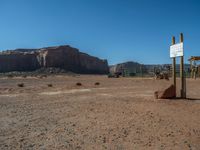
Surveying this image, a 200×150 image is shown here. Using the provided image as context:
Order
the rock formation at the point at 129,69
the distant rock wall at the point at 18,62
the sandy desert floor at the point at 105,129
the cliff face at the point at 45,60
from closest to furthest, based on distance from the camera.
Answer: the sandy desert floor at the point at 105,129, the rock formation at the point at 129,69, the distant rock wall at the point at 18,62, the cliff face at the point at 45,60

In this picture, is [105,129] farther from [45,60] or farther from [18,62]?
[18,62]

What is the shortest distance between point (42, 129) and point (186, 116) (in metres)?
3.78

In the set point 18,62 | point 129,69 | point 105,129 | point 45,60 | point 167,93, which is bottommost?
point 105,129

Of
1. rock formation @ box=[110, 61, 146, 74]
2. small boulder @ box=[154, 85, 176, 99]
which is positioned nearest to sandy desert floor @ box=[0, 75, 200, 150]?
small boulder @ box=[154, 85, 176, 99]

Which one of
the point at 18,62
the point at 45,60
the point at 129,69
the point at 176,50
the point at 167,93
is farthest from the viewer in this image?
the point at 18,62

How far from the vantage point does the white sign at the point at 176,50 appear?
11203 millimetres

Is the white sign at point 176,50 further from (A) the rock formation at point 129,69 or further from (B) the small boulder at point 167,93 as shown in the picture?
(A) the rock formation at point 129,69

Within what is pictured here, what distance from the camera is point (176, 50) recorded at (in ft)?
38.0

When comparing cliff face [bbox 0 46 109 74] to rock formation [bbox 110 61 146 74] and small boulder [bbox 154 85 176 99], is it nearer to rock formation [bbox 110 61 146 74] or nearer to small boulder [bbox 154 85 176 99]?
rock formation [bbox 110 61 146 74]

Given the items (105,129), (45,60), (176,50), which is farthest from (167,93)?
(45,60)

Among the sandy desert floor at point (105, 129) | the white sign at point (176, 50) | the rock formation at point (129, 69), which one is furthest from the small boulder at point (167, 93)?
the rock formation at point (129, 69)

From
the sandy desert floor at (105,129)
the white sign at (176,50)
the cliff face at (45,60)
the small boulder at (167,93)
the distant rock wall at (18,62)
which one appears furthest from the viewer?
the cliff face at (45,60)

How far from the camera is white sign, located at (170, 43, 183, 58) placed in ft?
36.8

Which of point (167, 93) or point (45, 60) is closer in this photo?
point (167, 93)
